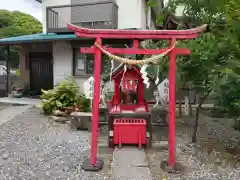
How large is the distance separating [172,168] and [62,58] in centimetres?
875

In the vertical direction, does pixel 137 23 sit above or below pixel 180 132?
above

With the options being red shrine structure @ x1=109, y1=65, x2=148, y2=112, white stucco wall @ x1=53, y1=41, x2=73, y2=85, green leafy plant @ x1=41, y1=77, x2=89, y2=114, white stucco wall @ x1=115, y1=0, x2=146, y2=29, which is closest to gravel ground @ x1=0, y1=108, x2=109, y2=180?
green leafy plant @ x1=41, y1=77, x2=89, y2=114

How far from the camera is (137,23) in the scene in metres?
11.4

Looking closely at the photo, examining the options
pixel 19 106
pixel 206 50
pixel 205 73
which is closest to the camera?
pixel 206 50

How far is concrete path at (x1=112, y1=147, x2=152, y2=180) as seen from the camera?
174 inches

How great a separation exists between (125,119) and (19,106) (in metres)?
6.87

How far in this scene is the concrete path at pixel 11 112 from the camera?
901 centimetres

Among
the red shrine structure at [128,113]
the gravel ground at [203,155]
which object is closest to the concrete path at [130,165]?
the gravel ground at [203,155]

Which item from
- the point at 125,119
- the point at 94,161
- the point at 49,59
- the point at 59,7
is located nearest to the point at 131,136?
the point at 125,119

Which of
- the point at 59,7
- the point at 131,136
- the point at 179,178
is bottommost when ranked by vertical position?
the point at 179,178

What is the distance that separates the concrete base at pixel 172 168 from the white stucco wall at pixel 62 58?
8118 millimetres

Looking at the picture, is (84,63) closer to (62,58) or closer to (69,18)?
(62,58)

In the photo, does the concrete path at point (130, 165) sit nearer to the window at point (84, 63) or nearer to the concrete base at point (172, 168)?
the concrete base at point (172, 168)

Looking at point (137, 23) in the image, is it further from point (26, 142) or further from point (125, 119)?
point (26, 142)
